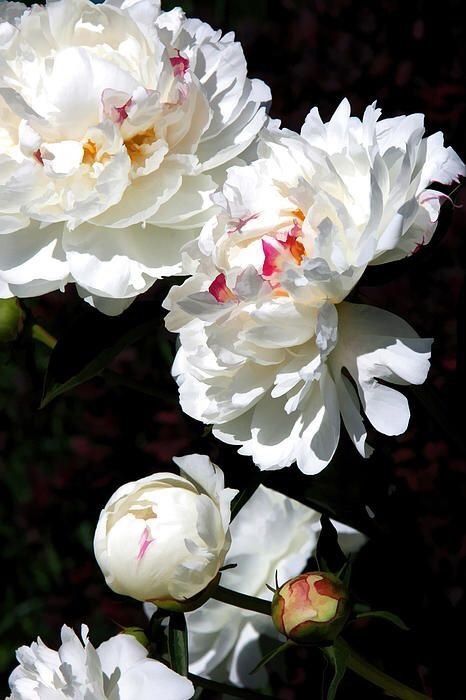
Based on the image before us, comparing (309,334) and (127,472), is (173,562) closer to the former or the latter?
(309,334)

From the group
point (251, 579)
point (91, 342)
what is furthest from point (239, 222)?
point (251, 579)

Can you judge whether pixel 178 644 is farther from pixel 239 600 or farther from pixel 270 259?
pixel 270 259

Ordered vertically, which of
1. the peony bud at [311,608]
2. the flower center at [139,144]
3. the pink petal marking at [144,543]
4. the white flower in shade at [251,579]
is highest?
the flower center at [139,144]

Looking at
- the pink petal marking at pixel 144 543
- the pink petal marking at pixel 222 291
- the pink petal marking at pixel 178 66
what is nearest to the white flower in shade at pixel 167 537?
the pink petal marking at pixel 144 543

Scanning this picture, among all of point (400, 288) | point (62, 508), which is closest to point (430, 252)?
point (400, 288)

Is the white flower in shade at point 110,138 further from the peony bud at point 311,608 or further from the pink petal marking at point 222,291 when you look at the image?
the peony bud at point 311,608
